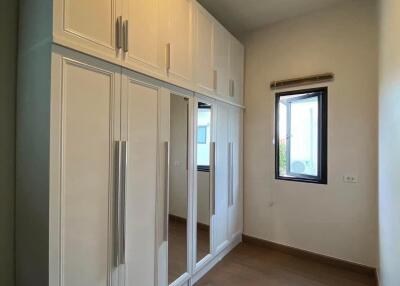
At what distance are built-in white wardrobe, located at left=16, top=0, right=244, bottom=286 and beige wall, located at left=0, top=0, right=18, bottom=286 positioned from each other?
0.07 m

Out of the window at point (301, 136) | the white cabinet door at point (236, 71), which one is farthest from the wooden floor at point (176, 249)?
the white cabinet door at point (236, 71)

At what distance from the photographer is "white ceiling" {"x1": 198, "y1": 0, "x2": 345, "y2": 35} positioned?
110 inches

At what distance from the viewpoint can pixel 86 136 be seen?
143 cm

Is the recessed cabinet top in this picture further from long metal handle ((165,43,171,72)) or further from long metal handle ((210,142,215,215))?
long metal handle ((210,142,215,215))

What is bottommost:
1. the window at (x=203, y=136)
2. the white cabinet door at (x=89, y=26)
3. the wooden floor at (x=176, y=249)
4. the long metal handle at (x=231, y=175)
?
the wooden floor at (x=176, y=249)

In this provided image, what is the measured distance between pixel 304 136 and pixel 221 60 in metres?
1.45

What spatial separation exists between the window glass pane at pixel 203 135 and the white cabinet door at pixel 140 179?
675mm

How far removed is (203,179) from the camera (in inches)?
103

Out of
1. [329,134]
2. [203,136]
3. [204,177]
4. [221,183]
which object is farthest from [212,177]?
[329,134]

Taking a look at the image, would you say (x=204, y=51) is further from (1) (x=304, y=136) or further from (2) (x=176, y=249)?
(2) (x=176, y=249)

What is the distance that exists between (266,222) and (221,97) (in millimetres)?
1847

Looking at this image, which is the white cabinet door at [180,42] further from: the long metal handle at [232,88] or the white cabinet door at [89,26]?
the long metal handle at [232,88]

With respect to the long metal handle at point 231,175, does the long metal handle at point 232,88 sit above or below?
above

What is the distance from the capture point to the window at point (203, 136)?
2506mm
